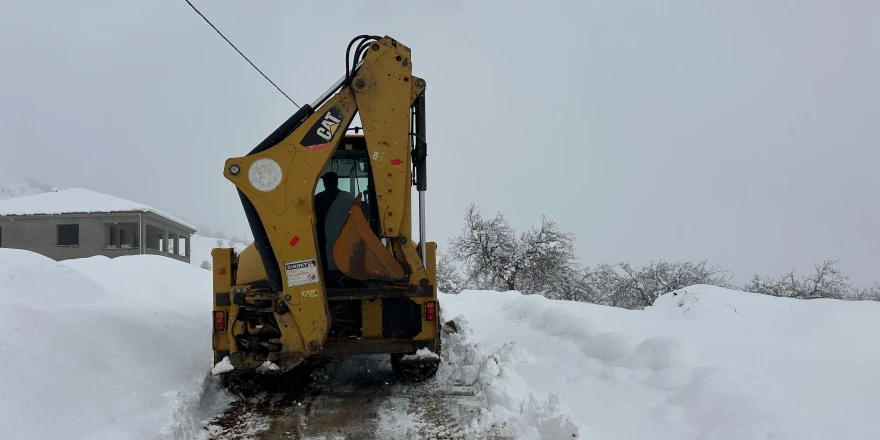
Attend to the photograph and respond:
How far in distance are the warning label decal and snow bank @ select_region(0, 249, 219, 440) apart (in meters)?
1.46

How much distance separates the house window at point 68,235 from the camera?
31.1m

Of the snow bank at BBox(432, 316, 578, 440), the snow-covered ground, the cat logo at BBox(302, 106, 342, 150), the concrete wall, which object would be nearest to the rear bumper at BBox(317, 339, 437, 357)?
the snow bank at BBox(432, 316, 578, 440)

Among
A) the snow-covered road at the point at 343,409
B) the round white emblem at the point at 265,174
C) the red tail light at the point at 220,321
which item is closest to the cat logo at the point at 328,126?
the round white emblem at the point at 265,174

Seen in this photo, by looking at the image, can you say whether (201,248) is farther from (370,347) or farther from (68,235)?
(370,347)

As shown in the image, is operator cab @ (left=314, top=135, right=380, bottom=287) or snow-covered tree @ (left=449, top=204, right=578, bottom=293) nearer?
operator cab @ (left=314, top=135, right=380, bottom=287)

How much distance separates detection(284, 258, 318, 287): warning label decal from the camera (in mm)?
5023

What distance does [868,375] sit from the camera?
4.74 meters

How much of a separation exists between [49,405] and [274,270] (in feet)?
6.22

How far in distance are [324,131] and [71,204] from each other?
33.2m

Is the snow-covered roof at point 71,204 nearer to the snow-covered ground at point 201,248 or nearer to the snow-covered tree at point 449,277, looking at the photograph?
the snow-covered tree at point 449,277

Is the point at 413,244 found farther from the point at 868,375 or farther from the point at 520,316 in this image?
the point at 520,316

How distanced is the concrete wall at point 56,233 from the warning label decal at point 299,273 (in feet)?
95.8

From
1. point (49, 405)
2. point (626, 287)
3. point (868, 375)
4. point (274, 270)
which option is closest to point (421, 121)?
point (274, 270)

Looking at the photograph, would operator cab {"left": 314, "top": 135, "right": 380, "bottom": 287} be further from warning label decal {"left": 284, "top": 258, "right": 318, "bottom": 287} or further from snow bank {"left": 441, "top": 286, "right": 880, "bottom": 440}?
snow bank {"left": 441, "top": 286, "right": 880, "bottom": 440}
